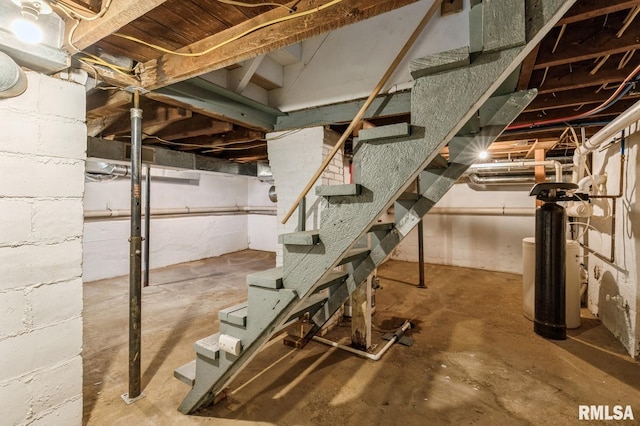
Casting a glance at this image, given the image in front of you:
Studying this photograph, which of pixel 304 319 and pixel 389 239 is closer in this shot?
pixel 389 239

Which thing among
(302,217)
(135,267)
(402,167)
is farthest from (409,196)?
(135,267)

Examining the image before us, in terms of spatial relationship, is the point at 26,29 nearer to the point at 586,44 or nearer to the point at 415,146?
the point at 415,146

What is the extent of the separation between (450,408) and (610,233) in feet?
8.43

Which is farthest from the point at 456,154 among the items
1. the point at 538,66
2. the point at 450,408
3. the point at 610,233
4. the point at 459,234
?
the point at 459,234

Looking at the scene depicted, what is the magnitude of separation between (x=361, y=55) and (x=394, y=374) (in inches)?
102

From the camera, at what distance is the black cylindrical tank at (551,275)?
276cm

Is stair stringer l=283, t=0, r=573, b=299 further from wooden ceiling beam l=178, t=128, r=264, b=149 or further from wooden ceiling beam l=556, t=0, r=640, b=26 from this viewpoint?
wooden ceiling beam l=178, t=128, r=264, b=149

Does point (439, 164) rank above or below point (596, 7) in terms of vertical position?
below

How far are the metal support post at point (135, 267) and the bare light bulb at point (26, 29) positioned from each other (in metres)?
0.57

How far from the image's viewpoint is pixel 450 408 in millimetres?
1869

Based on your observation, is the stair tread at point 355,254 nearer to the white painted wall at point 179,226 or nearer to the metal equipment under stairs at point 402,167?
the metal equipment under stairs at point 402,167

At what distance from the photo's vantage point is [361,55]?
7.91 feet

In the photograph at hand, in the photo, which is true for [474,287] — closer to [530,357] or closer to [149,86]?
[530,357]

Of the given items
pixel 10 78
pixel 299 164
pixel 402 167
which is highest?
pixel 10 78
